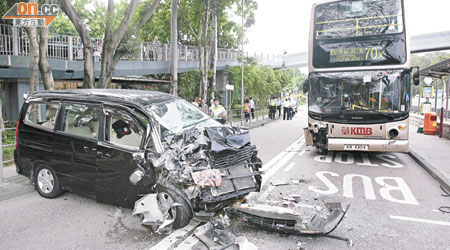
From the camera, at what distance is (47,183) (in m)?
5.88

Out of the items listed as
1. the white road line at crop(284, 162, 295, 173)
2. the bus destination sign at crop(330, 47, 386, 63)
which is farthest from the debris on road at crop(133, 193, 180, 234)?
the bus destination sign at crop(330, 47, 386, 63)

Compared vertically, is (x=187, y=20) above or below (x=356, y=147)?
above

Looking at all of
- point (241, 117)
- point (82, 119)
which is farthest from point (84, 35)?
point (241, 117)

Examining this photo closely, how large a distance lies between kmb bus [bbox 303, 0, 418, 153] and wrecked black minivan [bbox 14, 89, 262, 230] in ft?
15.2

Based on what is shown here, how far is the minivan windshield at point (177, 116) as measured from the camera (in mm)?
5152

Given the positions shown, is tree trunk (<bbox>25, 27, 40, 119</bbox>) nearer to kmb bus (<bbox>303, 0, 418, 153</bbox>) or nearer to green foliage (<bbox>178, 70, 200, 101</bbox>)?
kmb bus (<bbox>303, 0, 418, 153</bbox>)

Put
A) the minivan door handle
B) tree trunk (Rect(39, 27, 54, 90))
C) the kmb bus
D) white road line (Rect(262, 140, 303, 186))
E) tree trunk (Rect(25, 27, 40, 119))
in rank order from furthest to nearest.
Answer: tree trunk (Rect(39, 27, 54, 90)) → tree trunk (Rect(25, 27, 40, 119)) → the kmb bus → white road line (Rect(262, 140, 303, 186)) → the minivan door handle

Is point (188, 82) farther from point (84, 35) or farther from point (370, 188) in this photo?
point (370, 188)

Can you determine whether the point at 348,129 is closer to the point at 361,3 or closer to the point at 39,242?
the point at 361,3

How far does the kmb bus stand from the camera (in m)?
8.70

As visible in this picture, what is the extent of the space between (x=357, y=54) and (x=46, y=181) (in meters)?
8.01

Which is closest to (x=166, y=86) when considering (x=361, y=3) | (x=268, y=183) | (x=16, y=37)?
(x=16, y=37)

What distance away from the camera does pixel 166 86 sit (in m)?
27.3

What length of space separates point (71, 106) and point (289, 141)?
939 cm
